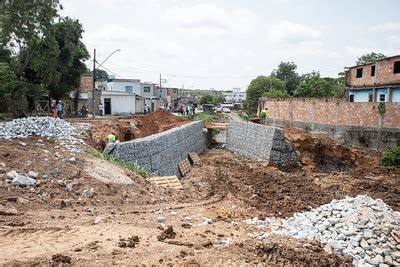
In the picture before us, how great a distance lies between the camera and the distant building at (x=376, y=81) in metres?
28.4

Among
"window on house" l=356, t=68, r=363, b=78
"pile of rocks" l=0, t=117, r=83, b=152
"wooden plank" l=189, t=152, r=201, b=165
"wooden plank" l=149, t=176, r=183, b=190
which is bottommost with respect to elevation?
"wooden plank" l=189, t=152, r=201, b=165

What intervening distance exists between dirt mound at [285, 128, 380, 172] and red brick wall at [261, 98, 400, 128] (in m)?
1.84

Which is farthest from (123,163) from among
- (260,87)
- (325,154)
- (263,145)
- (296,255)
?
(260,87)

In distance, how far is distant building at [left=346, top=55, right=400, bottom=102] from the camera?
93.3ft

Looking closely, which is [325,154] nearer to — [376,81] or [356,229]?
[376,81]

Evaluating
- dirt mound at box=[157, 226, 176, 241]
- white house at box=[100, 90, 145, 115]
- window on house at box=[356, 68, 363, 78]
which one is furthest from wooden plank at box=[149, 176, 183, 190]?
white house at box=[100, 90, 145, 115]

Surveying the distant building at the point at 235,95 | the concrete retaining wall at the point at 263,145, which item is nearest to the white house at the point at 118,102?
the concrete retaining wall at the point at 263,145

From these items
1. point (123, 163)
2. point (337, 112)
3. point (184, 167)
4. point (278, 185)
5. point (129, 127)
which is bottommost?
point (278, 185)

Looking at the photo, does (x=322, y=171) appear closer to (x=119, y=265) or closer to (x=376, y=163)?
(x=376, y=163)

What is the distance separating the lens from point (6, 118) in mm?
23562

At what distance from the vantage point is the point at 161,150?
16047 millimetres

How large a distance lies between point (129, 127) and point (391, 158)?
15.5 meters

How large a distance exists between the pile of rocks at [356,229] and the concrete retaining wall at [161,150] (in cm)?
668

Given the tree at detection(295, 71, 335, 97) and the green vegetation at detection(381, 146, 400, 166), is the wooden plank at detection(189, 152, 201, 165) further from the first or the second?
the tree at detection(295, 71, 335, 97)
